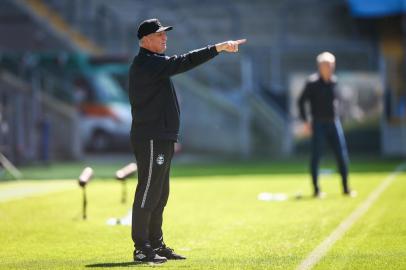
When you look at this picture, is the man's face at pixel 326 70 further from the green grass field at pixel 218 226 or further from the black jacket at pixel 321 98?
the green grass field at pixel 218 226

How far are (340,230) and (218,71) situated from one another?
20.2m

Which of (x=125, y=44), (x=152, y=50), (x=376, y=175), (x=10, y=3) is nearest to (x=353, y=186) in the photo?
(x=376, y=175)

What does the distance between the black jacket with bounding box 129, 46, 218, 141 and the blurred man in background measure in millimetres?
6751

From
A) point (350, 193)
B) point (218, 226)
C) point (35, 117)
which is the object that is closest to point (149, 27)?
point (218, 226)

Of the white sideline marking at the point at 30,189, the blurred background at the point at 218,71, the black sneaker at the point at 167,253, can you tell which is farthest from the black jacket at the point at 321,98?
the blurred background at the point at 218,71

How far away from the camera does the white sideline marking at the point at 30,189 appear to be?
15750 mm

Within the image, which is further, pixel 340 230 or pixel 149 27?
pixel 340 230

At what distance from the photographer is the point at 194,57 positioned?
751 centimetres

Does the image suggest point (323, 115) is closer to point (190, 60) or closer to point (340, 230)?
point (340, 230)

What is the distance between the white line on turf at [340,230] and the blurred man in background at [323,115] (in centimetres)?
76

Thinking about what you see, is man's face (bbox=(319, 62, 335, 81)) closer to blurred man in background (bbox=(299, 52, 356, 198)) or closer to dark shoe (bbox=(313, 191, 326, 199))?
blurred man in background (bbox=(299, 52, 356, 198))

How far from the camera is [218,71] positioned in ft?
98.1

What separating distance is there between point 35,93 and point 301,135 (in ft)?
25.6

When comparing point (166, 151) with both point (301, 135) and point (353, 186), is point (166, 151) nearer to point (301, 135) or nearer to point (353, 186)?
point (353, 186)
